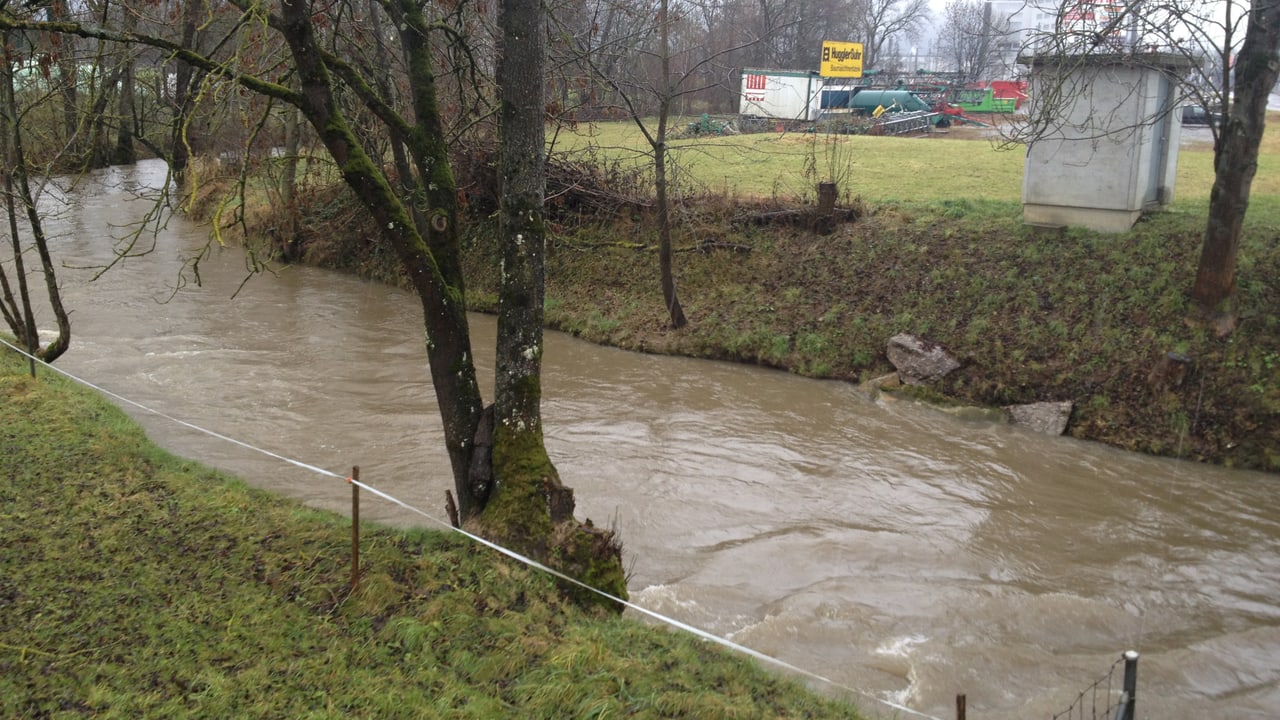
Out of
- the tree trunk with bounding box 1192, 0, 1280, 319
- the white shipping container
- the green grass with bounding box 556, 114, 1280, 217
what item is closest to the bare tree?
the tree trunk with bounding box 1192, 0, 1280, 319

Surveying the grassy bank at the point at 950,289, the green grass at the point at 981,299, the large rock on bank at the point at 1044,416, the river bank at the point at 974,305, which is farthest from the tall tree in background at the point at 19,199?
the large rock on bank at the point at 1044,416

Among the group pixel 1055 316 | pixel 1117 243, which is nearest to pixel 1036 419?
pixel 1055 316

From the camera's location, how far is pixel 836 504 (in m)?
10.9

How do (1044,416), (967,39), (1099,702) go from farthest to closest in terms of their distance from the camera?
(967,39) < (1044,416) < (1099,702)

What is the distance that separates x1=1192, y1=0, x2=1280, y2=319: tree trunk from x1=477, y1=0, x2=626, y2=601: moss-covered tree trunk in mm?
10450

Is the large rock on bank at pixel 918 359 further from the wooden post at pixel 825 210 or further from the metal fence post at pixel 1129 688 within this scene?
the metal fence post at pixel 1129 688

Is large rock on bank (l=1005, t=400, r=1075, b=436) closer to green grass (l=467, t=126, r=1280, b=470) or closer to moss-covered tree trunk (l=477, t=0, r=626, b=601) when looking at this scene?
green grass (l=467, t=126, r=1280, b=470)

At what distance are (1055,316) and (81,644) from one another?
1343 centimetres

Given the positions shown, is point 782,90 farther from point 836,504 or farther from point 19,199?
point 19,199

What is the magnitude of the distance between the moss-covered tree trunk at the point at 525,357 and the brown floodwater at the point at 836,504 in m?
1.74

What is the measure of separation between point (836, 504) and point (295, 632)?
7014mm

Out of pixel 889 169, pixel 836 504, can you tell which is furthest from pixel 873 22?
pixel 836 504

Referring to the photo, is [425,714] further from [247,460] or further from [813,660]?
[247,460]

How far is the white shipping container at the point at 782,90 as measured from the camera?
35062 millimetres
